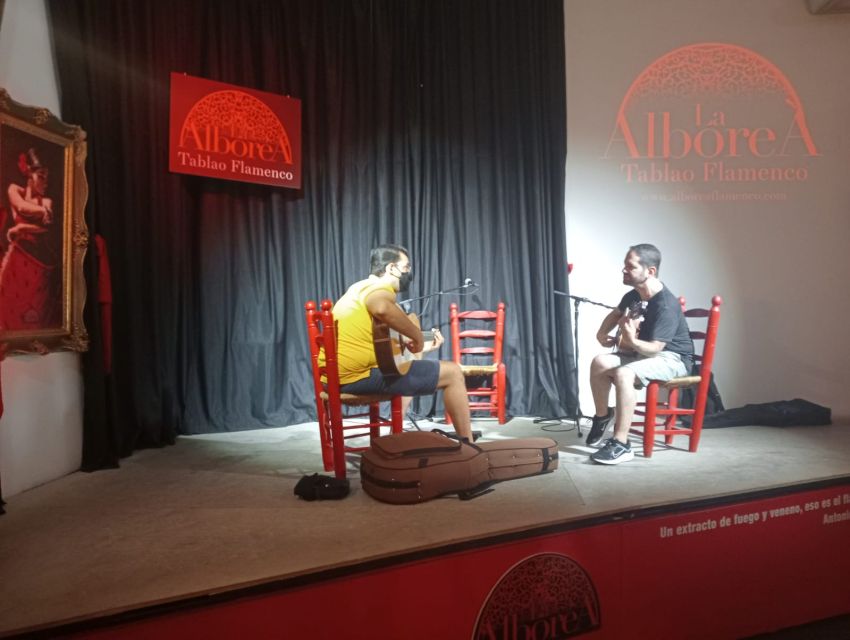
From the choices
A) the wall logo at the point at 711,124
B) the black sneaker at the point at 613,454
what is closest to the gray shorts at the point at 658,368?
the black sneaker at the point at 613,454

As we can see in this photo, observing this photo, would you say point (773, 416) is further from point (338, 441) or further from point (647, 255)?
point (338, 441)

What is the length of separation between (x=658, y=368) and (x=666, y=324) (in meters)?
0.22

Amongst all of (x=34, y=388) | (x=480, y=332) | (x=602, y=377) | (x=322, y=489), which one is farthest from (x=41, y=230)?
(x=602, y=377)

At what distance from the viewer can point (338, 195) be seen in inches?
150

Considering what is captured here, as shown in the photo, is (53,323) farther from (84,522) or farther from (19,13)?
(19,13)

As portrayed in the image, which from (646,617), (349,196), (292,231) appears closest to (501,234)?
(349,196)

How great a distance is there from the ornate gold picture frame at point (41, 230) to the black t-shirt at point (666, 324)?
8.98 feet

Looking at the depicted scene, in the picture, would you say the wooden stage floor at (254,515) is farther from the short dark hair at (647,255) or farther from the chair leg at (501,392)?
the short dark hair at (647,255)

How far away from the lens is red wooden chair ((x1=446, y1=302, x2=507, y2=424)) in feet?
11.6

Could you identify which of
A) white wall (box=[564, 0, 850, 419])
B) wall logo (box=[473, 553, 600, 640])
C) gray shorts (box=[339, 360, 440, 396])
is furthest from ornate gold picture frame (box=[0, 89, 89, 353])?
white wall (box=[564, 0, 850, 419])

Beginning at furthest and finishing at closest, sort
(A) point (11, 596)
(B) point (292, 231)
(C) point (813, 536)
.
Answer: (B) point (292, 231)
(C) point (813, 536)
(A) point (11, 596)

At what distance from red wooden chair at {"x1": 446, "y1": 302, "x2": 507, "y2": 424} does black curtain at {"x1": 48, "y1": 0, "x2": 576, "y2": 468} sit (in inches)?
5.5

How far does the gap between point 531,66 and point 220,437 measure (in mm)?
3156

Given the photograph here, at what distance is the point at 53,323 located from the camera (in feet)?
8.29
